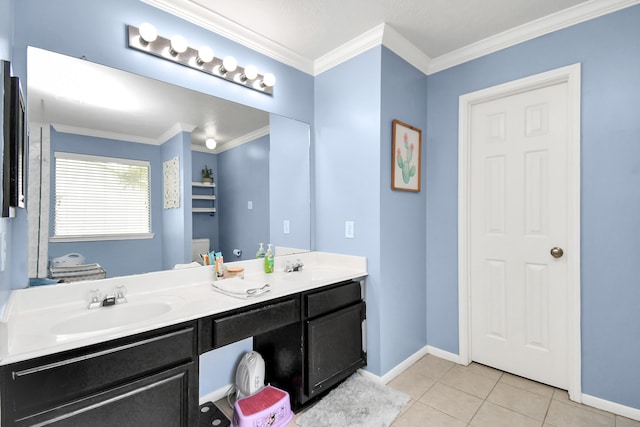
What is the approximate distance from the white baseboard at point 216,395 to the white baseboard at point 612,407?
2.27m

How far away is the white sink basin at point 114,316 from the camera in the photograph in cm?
127

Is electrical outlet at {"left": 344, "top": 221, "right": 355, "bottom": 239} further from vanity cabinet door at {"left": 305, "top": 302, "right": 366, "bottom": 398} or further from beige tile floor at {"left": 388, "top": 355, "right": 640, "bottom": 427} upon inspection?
beige tile floor at {"left": 388, "top": 355, "right": 640, "bottom": 427}

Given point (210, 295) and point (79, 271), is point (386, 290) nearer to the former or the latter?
point (210, 295)

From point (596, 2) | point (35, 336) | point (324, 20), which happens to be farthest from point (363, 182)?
point (35, 336)

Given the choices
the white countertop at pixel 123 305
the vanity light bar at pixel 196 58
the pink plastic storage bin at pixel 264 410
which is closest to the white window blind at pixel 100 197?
the white countertop at pixel 123 305

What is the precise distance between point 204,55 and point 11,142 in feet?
3.65

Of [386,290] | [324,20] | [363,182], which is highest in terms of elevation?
[324,20]

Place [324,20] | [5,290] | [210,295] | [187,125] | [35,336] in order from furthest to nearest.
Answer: [324,20], [187,125], [210,295], [5,290], [35,336]

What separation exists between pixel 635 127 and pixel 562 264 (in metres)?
0.92

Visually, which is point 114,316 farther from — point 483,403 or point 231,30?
point 483,403

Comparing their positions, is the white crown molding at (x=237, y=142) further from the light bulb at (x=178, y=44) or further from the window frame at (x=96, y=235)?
the light bulb at (x=178, y=44)

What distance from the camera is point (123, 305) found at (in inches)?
57.6

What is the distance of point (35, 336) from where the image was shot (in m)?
1.08

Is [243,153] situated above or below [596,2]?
below
